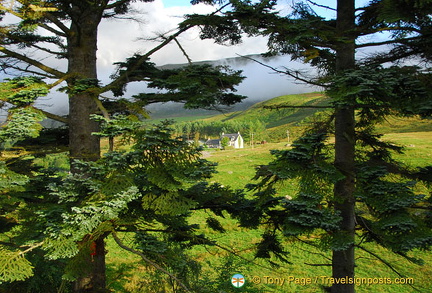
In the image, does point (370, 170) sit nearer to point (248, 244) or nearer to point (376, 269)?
point (376, 269)

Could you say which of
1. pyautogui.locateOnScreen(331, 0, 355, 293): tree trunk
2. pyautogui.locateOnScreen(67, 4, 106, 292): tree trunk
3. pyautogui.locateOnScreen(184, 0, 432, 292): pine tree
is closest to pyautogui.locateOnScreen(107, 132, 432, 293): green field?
pyautogui.locateOnScreen(331, 0, 355, 293): tree trunk

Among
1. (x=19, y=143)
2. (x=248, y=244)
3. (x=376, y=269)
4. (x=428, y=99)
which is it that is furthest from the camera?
(x=248, y=244)

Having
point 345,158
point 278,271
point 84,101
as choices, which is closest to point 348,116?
point 345,158

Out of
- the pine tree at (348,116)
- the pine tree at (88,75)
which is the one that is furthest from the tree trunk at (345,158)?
the pine tree at (88,75)

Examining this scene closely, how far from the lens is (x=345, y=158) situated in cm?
730

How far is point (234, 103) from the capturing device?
26.2 feet

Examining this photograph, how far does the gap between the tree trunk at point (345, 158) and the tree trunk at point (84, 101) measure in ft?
18.5

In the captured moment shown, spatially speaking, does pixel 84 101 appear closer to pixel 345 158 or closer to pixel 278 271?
pixel 345 158

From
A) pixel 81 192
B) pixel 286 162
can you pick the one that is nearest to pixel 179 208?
pixel 81 192

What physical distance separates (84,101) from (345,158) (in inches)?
260

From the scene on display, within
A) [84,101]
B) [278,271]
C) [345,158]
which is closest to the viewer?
[345,158]

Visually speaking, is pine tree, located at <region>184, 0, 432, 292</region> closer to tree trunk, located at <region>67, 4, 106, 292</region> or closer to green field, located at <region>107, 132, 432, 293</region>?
tree trunk, located at <region>67, 4, 106, 292</region>

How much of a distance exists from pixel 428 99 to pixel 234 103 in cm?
426

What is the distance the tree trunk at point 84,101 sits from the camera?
7348mm
